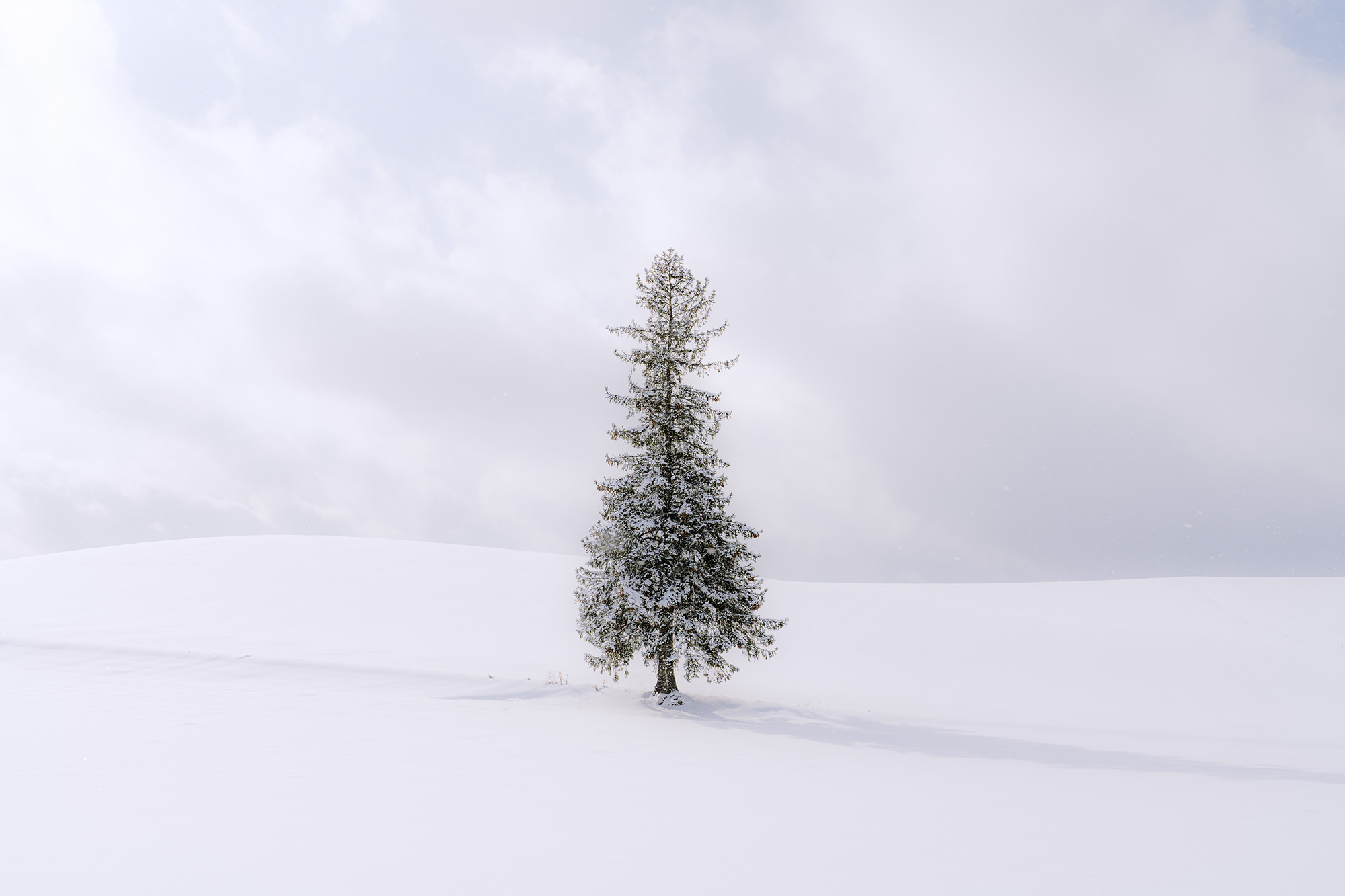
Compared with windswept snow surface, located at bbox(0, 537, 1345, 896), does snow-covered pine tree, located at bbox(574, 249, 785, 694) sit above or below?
above

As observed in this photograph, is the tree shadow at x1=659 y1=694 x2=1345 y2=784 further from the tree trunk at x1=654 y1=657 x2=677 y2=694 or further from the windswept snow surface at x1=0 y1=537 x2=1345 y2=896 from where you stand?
the tree trunk at x1=654 y1=657 x2=677 y2=694

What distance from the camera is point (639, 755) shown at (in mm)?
8055

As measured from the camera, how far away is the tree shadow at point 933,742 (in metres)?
9.38

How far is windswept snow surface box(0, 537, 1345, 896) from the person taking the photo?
14.3 ft

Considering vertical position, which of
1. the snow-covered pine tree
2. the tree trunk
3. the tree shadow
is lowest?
the tree shadow

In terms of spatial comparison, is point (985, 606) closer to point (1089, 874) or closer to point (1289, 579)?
point (1289, 579)

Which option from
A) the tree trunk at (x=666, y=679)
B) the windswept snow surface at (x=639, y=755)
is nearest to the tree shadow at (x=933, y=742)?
the windswept snow surface at (x=639, y=755)

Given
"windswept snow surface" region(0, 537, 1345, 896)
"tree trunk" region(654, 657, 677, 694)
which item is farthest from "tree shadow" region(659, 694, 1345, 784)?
"tree trunk" region(654, 657, 677, 694)

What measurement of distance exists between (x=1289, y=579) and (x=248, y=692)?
42026mm

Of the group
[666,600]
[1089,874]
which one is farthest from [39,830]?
[666,600]

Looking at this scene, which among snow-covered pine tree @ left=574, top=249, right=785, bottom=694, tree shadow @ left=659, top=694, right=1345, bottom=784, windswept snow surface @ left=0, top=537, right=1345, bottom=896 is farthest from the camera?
snow-covered pine tree @ left=574, top=249, right=785, bottom=694

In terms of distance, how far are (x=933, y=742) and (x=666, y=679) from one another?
5.35m

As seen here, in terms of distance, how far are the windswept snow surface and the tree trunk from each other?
0.48m

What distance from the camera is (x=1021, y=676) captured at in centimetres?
1836
